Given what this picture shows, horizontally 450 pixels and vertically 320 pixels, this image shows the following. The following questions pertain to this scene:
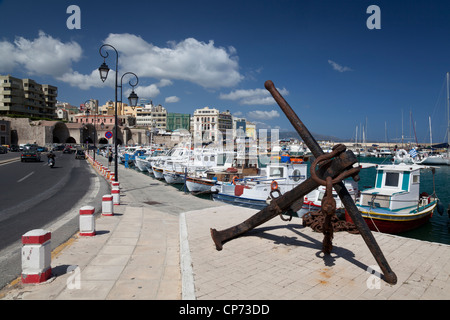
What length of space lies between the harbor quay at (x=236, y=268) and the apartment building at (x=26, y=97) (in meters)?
99.7

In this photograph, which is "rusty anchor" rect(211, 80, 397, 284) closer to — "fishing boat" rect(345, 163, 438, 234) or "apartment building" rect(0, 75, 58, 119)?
"fishing boat" rect(345, 163, 438, 234)

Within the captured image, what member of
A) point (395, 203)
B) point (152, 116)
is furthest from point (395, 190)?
point (152, 116)

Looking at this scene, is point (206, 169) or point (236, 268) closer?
point (236, 268)

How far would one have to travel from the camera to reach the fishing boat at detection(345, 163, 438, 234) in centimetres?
1259

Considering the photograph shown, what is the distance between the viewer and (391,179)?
1478 cm

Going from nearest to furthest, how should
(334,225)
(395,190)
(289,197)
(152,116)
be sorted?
(289,197) → (334,225) → (395,190) → (152,116)

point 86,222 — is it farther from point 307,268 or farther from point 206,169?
point 206,169

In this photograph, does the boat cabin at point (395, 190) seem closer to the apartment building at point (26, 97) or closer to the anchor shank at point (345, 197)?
the anchor shank at point (345, 197)

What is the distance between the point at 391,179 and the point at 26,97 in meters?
104

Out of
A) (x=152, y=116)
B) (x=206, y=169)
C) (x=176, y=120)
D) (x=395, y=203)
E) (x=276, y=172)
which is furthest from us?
(x=152, y=116)

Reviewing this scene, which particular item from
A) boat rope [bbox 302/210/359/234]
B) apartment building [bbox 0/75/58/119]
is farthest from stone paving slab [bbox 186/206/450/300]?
apartment building [bbox 0/75/58/119]

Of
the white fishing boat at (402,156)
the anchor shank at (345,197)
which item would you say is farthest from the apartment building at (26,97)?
the anchor shank at (345,197)
